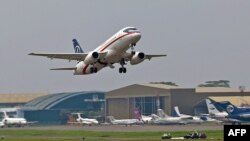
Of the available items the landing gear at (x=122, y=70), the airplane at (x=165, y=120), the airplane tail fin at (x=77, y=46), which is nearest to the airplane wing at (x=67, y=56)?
the landing gear at (x=122, y=70)

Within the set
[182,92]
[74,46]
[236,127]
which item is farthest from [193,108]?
[236,127]

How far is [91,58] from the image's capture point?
73812 mm

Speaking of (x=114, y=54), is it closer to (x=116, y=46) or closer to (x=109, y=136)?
(x=116, y=46)

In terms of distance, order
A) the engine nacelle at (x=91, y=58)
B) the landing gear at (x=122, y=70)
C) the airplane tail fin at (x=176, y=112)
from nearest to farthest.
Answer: the engine nacelle at (x=91, y=58)
the landing gear at (x=122, y=70)
the airplane tail fin at (x=176, y=112)

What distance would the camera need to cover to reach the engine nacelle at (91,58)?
73375 mm

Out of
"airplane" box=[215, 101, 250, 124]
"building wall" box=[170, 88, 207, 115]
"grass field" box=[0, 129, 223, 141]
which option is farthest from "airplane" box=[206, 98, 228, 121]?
"grass field" box=[0, 129, 223, 141]

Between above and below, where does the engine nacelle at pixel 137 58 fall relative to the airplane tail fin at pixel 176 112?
above

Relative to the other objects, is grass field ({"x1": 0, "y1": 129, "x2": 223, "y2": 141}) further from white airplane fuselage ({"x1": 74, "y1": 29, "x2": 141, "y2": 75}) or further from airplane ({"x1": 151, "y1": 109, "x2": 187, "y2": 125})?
airplane ({"x1": 151, "y1": 109, "x2": 187, "y2": 125})

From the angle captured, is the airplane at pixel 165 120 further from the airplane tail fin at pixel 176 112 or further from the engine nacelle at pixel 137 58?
the engine nacelle at pixel 137 58

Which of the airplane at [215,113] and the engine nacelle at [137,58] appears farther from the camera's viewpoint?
the airplane at [215,113]

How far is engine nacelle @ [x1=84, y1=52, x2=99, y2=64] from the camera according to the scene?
73375mm

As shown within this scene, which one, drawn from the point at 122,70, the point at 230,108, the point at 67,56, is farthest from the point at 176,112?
the point at 122,70

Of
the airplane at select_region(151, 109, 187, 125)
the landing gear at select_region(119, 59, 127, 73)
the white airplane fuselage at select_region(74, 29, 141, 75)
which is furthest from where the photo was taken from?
the airplane at select_region(151, 109, 187, 125)

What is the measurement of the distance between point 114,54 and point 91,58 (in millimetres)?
3505
